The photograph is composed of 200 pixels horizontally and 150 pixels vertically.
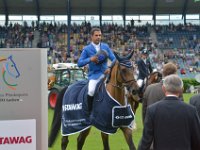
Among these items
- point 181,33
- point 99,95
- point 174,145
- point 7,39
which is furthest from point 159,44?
point 174,145

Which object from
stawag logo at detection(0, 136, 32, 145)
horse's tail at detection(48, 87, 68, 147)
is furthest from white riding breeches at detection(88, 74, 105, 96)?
stawag logo at detection(0, 136, 32, 145)

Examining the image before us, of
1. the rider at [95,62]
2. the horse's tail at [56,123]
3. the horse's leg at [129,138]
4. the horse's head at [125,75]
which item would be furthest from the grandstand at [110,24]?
the horse's leg at [129,138]

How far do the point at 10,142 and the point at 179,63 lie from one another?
39.8m

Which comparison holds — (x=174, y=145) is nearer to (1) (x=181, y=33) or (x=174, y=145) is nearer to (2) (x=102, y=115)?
(2) (x=102, y=115)

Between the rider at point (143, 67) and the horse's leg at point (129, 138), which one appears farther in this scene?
the rider at point (143, 67)

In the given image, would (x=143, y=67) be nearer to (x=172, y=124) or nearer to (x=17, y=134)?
(x=172, y=124)

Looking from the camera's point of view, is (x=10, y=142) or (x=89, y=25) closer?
(x=10, y=142)

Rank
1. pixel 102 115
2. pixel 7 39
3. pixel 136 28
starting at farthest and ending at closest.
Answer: pixel 136 28
pixel 7 39
pixel 102 115

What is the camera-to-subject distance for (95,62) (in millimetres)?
9703

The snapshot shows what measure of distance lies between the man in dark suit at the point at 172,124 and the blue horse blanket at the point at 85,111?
163 inches

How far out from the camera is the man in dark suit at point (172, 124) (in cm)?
509

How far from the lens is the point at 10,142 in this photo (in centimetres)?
502

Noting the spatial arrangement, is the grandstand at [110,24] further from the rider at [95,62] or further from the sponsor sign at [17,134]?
the sponsor sign at [17,134]

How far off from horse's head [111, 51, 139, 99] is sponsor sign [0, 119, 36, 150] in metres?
4.61
